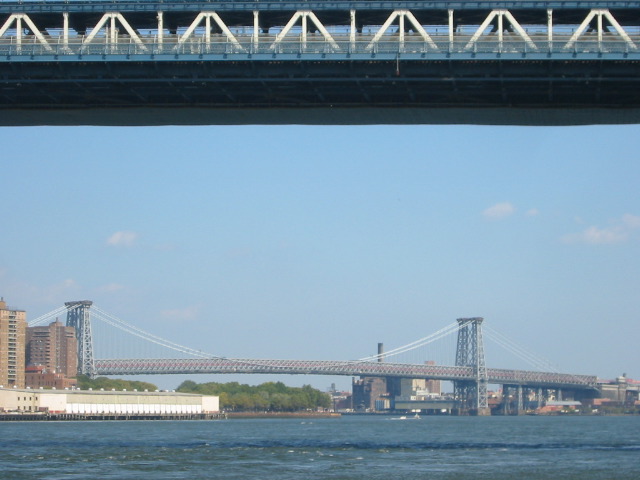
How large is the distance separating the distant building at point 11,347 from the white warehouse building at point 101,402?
3913cm

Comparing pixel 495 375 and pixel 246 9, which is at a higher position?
pixel 246 9

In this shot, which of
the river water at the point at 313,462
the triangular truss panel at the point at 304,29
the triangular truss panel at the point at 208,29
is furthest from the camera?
the triangular truss panel at the point at 208,29

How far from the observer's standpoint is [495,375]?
653ft

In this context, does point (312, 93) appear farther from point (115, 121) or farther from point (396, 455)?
point (396, 455)

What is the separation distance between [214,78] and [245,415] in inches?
6230

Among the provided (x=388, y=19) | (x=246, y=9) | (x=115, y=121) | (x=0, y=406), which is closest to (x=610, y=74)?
(x=388, y=19)

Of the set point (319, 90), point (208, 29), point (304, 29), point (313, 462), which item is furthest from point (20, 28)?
point (313, 462)

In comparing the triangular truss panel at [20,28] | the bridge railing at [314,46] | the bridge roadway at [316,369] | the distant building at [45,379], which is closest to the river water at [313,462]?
the bridge railing at [314,46]

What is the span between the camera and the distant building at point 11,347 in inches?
7387

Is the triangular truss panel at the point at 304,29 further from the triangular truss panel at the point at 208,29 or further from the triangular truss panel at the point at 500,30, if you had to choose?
the triangular truss panel at the point at 500,30

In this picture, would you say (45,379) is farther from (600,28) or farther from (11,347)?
(600,28)

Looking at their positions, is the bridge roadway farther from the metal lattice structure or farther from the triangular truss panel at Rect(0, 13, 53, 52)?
the triangular truss panel at Rect(0, 13, 53, 52)

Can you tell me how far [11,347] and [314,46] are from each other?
163148mm

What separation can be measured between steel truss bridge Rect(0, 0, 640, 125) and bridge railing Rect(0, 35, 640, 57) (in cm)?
8
